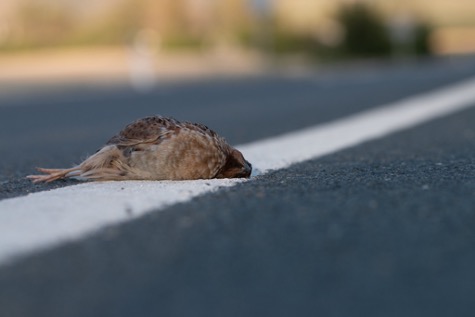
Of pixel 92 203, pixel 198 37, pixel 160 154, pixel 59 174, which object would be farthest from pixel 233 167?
pixel 198 37

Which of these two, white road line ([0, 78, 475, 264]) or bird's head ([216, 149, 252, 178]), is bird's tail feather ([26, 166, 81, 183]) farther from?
bird's head ([216, 149, 252, 178])

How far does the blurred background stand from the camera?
32.3 metres

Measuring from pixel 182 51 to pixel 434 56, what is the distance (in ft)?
38.5

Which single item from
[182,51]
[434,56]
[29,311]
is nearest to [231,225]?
[29,311]

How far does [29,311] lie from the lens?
2232 mm

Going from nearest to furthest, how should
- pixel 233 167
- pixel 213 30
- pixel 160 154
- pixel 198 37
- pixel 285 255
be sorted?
pixel 285 255 → pixel 160 154 → pixel 233 167 → pixel 198 37 → pixel 213 30

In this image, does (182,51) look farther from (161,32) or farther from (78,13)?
(78,13)

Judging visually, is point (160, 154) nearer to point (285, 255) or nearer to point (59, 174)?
point (59, 174)

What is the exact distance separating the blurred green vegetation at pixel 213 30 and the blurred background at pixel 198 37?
56 mm

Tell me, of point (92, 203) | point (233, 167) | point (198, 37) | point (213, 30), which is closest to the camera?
point (92, 203)

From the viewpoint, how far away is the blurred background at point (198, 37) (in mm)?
32312

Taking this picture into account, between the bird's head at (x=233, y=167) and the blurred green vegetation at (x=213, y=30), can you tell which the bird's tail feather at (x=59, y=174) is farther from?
the blurred green vegetation at (x=213, y=30)

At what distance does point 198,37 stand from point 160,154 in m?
41.1

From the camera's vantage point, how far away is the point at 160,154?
13.7 ft
